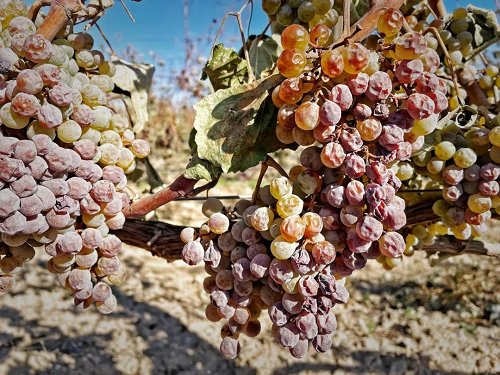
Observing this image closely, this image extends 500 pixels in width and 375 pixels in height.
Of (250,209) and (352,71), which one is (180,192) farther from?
(352,71)

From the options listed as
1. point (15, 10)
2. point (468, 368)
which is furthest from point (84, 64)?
point (468, 368)

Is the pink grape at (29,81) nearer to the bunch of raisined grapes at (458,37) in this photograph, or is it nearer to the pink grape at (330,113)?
the pink grape at (330,113)

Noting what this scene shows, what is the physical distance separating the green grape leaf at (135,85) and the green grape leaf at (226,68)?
240 mm

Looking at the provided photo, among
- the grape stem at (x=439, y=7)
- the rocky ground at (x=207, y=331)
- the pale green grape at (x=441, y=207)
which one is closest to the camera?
the pale green grape at (x=441, y=207)

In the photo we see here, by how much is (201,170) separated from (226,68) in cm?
28

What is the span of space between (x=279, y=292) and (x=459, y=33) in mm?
808

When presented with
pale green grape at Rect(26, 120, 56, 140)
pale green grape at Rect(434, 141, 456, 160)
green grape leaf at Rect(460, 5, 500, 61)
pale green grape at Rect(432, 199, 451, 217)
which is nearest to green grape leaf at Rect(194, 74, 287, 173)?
pale green grape at Rect(26, 120, 56, 140)

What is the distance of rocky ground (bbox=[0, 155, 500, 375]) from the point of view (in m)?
1.90

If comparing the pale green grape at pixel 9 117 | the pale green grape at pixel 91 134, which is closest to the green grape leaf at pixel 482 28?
the pale green grape at pixel 91 134

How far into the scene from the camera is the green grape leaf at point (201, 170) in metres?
0.79

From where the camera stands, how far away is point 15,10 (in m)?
0.76

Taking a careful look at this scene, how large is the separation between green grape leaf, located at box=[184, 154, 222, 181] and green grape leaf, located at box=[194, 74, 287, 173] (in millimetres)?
22

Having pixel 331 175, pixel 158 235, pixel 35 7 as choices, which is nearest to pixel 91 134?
pixel 35 7

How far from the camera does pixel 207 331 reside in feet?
7.00
